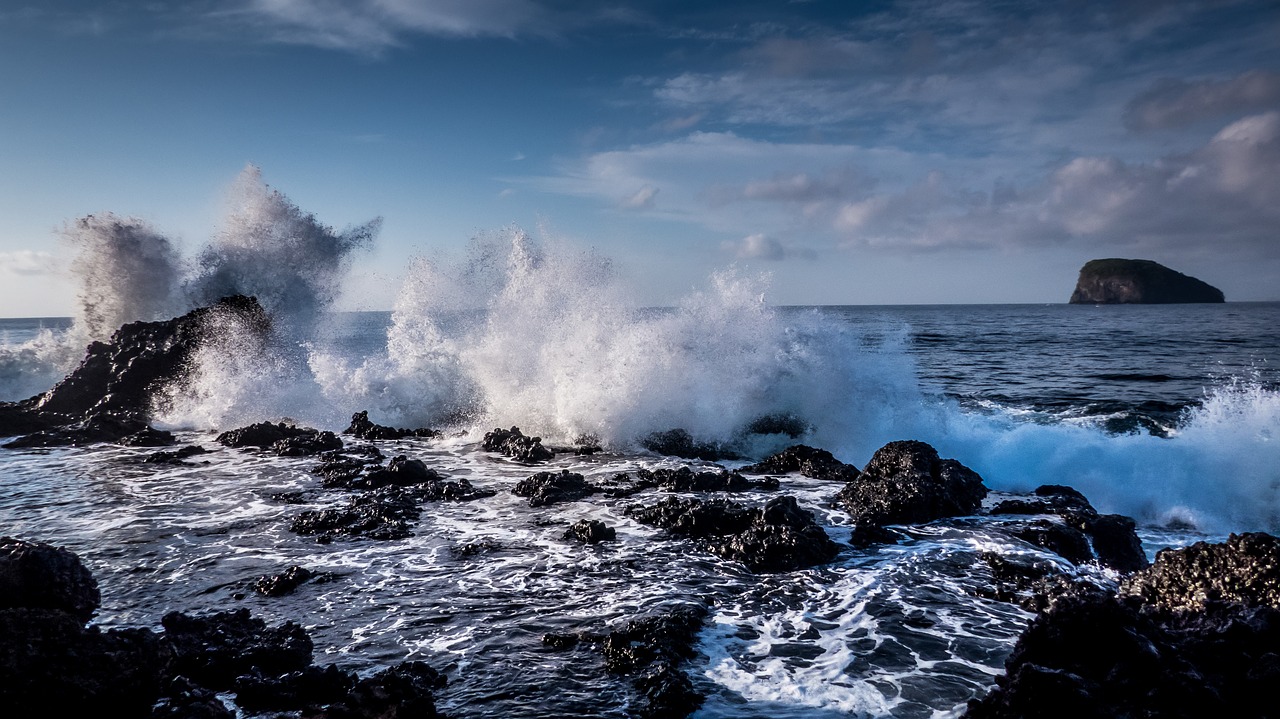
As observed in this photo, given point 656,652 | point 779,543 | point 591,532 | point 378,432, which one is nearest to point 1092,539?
point 779,543

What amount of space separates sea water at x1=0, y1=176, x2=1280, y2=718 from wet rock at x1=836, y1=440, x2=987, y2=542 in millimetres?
405

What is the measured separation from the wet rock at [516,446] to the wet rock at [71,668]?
9809 millimetres

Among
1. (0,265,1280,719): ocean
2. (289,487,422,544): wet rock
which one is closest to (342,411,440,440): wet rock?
(0,265,1280,719): ocean

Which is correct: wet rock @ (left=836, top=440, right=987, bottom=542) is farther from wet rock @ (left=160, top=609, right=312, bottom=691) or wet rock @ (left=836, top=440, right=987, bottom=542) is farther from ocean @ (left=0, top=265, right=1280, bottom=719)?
wet rock @ (left=160, top=609, right=312, bottom=691)

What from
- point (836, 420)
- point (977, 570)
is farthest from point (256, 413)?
point (977, 570)

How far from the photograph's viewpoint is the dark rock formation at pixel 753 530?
26.1 ft

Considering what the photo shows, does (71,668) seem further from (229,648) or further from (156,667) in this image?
(229,648)

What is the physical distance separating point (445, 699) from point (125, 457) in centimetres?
1372

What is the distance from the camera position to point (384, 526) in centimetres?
948

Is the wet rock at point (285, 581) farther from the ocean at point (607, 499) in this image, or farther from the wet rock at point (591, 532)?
the wet rock at point (591, 532)

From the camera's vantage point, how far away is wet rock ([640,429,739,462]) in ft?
49.2

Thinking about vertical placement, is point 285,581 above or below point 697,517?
below

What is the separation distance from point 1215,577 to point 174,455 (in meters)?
17.4

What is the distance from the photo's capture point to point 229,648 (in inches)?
217
